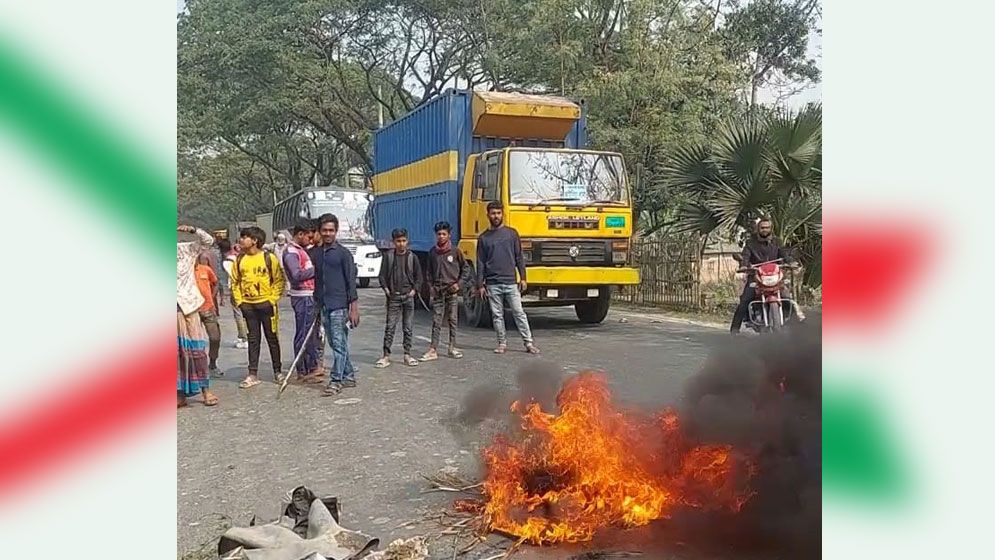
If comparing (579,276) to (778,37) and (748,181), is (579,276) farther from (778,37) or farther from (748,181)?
(778,37)

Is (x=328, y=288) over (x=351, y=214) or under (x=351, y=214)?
under

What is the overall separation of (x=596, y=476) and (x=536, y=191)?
5901 mm

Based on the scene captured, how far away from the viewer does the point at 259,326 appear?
23.5 feet

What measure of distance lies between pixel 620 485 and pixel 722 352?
133 centimetres

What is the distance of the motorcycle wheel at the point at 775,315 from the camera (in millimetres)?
4881

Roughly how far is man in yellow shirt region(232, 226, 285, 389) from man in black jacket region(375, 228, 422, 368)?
109 cm

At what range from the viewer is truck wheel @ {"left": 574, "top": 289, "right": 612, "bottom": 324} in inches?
395

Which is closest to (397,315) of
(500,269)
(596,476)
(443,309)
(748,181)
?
(443,309)

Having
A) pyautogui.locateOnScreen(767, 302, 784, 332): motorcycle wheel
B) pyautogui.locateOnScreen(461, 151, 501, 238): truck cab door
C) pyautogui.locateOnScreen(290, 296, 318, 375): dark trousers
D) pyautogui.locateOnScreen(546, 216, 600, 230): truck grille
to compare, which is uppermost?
pyautogui.locateOnScreen(461, 151, 501, 238): truck cab door

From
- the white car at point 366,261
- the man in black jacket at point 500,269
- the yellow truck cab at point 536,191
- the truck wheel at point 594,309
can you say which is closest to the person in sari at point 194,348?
the man in black jacket at point 500,269

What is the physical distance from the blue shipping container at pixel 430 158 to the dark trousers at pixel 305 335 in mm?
3373

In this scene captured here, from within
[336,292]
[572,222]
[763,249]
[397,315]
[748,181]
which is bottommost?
[397,315]

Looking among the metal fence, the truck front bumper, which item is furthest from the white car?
the truck front bumper
